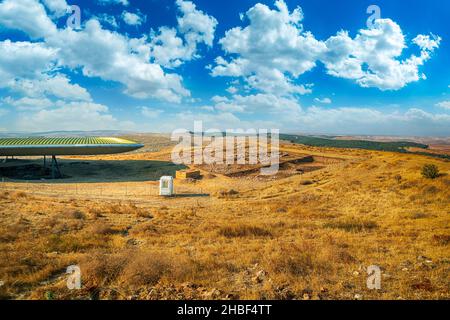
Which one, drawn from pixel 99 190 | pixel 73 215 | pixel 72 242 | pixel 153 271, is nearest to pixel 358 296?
pixel 153 271

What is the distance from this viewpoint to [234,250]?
38.1ft

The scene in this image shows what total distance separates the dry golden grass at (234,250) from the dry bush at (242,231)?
53mm

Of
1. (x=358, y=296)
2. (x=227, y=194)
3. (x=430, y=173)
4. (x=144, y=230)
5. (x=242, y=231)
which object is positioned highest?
(x=430, y=173)

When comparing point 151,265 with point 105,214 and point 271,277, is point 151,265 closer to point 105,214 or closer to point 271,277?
point 271,277

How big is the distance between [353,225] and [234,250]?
27.4ft

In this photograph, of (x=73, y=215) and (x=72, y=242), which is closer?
(x=72, y=242)

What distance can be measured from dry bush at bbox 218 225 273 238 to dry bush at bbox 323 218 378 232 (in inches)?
163

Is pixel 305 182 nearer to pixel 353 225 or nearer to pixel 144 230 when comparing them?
pixel 353 225

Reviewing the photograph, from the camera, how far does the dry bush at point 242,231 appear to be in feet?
46.8

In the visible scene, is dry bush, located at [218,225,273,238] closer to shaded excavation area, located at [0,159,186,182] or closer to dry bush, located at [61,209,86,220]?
dry bush, located at [61,209,86,220]

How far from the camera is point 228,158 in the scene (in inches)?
2228

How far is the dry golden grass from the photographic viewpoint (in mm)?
7832

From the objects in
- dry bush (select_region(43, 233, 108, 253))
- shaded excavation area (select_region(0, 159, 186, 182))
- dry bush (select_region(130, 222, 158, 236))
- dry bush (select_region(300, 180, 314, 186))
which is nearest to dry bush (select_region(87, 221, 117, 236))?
dry bush (select_region(43, 233, 108, 253))
